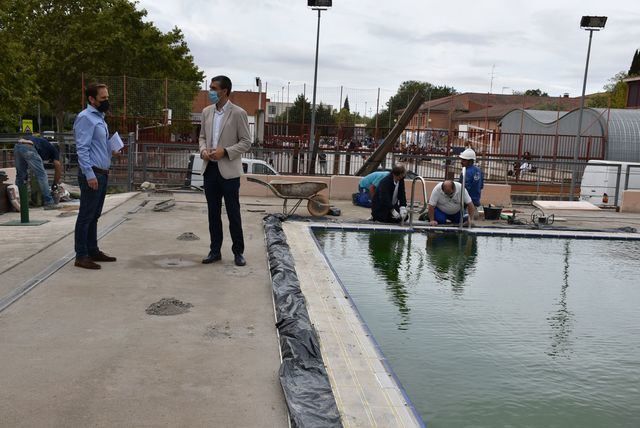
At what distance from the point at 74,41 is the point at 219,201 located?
3003 centimetres

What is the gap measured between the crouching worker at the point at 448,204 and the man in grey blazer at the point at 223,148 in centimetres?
518

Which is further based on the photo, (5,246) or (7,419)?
(5,246)

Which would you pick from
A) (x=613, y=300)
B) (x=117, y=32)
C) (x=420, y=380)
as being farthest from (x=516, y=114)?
(x=420, y=380)

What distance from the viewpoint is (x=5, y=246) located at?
272 inches

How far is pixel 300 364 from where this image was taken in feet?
12.1

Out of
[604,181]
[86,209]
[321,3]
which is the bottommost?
[86,209]

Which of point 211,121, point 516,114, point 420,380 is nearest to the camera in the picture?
point 420,380

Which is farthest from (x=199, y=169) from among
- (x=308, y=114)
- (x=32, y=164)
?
(x=308, y=114)

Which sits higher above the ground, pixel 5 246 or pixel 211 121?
pixel 211 121

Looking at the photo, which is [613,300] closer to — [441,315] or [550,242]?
[441,315]

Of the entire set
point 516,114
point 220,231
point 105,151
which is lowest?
point 220,231

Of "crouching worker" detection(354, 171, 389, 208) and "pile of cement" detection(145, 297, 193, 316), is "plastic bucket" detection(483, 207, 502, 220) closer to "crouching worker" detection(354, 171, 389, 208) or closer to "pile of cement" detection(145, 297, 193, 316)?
"crouching worker" detection(354, 171, 389, 208)

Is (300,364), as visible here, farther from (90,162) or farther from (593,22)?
(593,22)

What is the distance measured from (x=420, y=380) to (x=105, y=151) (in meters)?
3.71
